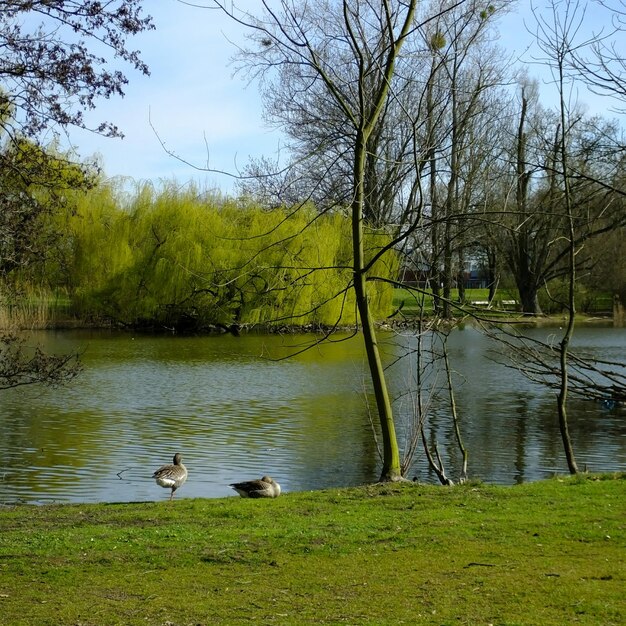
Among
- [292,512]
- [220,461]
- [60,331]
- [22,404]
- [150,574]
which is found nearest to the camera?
[150,574]

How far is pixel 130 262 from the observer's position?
3797cm

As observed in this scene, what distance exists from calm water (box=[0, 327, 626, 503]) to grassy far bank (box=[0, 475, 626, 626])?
1.73 meters

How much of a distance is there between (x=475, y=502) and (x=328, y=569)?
2.54 m

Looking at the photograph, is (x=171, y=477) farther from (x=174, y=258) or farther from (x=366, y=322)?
(x=174, y=258)

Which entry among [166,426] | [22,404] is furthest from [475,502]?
[22,404]

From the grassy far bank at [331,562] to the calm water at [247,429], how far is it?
5.67 ft

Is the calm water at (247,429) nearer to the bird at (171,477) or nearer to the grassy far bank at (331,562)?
the bird at (171,477)

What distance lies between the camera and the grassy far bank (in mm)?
4203

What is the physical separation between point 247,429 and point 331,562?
9.74 m

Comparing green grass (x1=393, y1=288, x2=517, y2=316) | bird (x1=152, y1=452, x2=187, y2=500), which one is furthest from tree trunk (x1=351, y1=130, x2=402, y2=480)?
bird (x1=152, y1=452, x2=187, y2=500)

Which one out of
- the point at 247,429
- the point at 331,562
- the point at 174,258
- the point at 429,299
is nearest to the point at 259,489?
the point at 331,562

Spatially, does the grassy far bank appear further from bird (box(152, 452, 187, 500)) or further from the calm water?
bird (box(152, 452, 187, 500))

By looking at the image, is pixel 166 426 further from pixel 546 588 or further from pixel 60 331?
pixel 60 331

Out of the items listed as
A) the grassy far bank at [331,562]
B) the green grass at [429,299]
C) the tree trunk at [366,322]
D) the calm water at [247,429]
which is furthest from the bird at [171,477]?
the green grass at [429,299]
